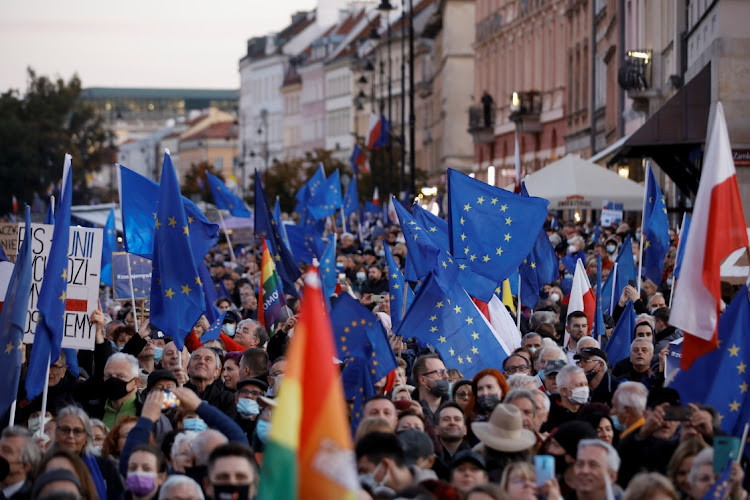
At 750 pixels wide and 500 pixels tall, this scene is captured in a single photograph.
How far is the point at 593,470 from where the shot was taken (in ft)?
27.0

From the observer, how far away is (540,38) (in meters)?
55.9

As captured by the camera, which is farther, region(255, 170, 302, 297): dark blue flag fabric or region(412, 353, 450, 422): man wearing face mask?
region(255, 170, 302, 297): dark blue flag fabric

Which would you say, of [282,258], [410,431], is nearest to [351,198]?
[282,258]

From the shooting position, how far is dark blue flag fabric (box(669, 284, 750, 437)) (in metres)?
9.80

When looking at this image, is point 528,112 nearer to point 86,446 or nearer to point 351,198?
point 351,198

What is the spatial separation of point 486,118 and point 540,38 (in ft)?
22.6

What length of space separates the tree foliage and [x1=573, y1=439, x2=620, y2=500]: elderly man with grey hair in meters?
86.3

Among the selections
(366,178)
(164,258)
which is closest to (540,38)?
(366,178)

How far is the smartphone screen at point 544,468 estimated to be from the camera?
26.9ft

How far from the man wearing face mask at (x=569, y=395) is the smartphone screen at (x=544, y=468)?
228cm

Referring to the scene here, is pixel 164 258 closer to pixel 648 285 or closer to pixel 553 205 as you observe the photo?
pixel 648 285

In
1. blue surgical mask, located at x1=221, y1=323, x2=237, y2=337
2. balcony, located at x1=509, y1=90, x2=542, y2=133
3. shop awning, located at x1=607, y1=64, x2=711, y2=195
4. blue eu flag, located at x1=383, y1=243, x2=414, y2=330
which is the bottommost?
blue surgical mask, located at x1=221, y1=323, x2=237, y2=337

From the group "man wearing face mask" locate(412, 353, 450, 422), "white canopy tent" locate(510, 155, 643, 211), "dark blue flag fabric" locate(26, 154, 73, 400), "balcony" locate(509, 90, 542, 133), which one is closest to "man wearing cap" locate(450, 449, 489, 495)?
"man wearing face mask" locate(412, 353, 450, 422)

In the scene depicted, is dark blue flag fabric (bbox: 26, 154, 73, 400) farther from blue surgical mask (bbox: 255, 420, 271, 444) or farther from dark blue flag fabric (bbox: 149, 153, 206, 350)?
dark blue flag fabric (bbox: 149, 153, 206, 350)
